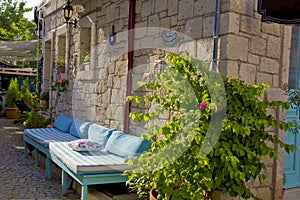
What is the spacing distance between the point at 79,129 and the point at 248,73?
322 centimetres

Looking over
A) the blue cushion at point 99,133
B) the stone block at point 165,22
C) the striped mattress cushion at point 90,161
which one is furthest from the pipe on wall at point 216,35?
the blue cushion at point 99,133

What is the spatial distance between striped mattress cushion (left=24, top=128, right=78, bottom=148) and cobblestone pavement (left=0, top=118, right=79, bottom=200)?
0.46 m

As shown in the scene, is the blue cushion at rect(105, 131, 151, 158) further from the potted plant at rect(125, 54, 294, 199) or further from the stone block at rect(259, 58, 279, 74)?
the stone block at rect(259, 58, 279, 74)

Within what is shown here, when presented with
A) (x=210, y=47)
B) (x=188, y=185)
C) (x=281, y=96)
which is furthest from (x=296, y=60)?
(x=188, y=185)

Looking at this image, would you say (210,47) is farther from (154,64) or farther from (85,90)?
(85,90)

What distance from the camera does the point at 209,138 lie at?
3.04 m

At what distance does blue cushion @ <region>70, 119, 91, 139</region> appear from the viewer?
574 cm

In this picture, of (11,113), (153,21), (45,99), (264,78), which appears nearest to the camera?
(264,78)

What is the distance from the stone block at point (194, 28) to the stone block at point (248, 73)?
558 millimetres

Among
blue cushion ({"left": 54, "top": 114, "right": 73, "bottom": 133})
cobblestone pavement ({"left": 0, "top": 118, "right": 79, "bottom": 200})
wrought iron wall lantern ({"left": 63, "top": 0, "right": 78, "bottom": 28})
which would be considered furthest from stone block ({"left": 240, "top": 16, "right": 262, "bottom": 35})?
wrought iron wall lantern ({"left": 63, "top": 0, "right": 78, "bottom": 28})

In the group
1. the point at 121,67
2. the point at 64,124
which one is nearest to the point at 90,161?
the point at 121,67

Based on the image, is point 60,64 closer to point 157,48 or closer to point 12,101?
point 157,48

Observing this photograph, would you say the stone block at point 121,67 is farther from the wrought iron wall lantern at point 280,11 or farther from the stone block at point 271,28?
the wrought iron wall lantern at point 280,11

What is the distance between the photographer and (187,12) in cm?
393
